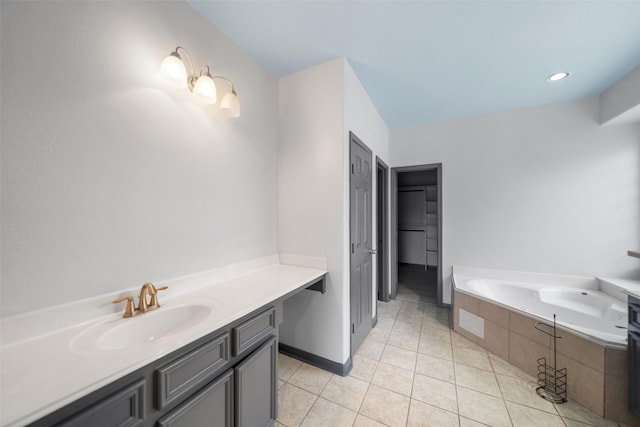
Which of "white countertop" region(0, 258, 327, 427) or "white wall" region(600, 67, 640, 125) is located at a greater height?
"white wall" region(600, 67, 640, 125)

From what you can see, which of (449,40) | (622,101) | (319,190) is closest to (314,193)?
(319,190)

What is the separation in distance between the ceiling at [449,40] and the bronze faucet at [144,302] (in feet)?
5.85

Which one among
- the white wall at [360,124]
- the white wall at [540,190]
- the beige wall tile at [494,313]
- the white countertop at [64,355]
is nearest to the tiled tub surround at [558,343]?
the beige wall tile at [494,313]

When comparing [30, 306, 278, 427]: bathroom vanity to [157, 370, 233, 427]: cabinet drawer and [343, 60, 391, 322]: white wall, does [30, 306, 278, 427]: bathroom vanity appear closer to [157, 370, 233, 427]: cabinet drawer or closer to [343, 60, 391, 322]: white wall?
[157, 370, 233, 427]: cabinet drawer

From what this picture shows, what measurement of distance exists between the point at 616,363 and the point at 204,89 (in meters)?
3.21

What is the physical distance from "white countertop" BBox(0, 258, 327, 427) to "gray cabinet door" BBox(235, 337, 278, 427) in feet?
0.90

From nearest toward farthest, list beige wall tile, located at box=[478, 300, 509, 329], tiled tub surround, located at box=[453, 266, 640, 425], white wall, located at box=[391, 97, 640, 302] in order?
tiled tub surround, located at box=[453, 266, 640, 425]
beige wall tile, located at box=[478, 300, 509, 329]
white wall, located at box=[391, 97, 640, 302]

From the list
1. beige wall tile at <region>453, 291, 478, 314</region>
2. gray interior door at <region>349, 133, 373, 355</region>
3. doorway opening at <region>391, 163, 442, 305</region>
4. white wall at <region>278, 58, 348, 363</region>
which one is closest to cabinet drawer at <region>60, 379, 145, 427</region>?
white wall at <region>278, 58, 348, 363</region>

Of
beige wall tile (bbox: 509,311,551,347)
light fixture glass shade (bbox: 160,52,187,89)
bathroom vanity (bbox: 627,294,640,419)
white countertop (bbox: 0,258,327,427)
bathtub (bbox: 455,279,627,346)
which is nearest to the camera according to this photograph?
white countertop (bbox: 0,258,327,427)

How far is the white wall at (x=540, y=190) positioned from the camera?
2.39 meters

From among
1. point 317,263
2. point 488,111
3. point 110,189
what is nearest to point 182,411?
point 110,189

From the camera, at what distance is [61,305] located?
0.95 meters

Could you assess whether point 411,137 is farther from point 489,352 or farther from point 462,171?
point 489,352

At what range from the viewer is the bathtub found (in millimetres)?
1992
